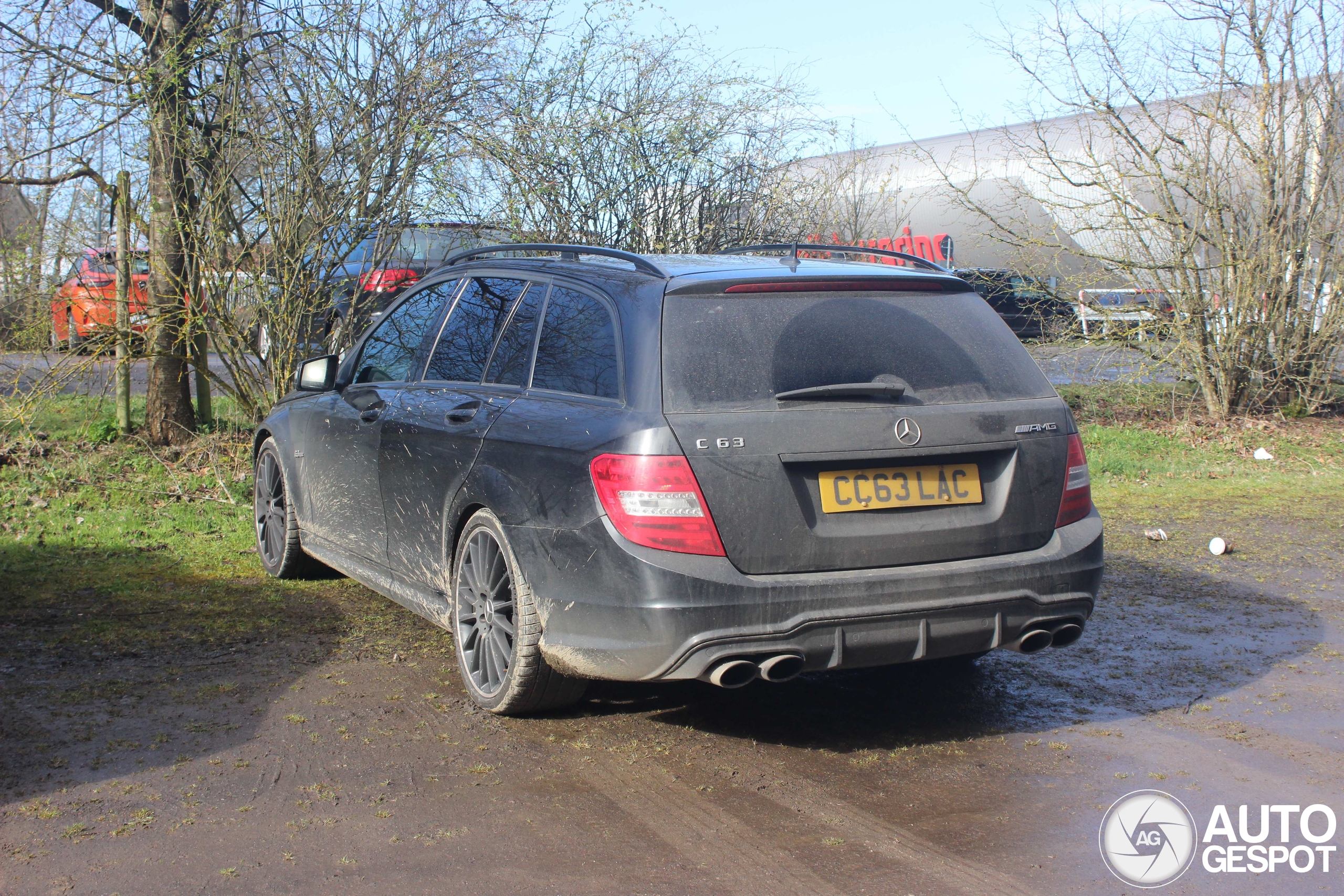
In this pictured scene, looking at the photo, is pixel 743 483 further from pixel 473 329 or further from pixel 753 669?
pixel 473 329

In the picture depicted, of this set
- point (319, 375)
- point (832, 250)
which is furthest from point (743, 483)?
point (319, 375)

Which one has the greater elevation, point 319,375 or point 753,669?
point 319,375

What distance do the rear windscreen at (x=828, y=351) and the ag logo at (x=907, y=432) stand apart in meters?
0.11

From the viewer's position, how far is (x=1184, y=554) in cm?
699

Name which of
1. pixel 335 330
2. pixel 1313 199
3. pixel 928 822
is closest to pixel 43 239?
pixel 335 330

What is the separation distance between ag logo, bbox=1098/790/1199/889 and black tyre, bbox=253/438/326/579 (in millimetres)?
4215

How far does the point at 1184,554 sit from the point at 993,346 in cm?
366

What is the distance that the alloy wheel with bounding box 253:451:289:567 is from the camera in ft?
20.1

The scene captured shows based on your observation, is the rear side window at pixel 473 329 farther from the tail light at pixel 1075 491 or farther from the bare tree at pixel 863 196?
the bare tree at pixel 863 196

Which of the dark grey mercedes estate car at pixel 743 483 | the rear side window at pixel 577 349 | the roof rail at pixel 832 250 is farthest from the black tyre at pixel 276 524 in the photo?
the roof rail at pixel 832 250

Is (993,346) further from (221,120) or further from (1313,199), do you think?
(1313,199)

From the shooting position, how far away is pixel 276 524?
6.20 metres

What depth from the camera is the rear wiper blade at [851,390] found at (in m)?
3.61

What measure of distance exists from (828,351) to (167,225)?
6.08m
